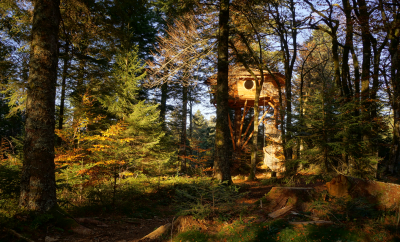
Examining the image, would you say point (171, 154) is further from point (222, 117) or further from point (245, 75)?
point (245, 75)

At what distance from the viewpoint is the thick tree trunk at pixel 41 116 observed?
16.0 ft

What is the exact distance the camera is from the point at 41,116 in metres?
5.05

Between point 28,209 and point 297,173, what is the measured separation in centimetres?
772

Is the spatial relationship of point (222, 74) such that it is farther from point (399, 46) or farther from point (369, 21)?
point (399, 46)

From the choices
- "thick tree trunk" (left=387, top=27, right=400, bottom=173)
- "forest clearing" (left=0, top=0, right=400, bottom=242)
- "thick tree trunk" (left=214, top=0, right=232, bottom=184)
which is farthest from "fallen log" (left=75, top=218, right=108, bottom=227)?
"thick tree trunk" (left=387, top=27, right=400, bottom=173)

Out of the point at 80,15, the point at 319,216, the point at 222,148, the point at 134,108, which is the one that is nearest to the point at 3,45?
the point at 80,15

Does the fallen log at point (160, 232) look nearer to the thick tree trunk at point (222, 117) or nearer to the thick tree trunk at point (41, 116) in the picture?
the thick tree trunk at point (41, 116)

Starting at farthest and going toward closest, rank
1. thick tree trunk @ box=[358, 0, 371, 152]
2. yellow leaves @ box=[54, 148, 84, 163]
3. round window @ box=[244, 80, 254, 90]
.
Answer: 1. round window @ box=[244, 80, 254, 90]
2. thick tree trunk @ box=[358, 0, 371, 152]
3. yellow leaves @ box=[54, 148, 84, 163]

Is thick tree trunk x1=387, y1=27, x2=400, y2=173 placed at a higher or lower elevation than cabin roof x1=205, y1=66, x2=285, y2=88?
lower

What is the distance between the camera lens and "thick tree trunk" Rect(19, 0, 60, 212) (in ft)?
16.0

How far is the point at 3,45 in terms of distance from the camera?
8.95 metres

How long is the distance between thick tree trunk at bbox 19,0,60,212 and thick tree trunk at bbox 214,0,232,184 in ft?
19.0

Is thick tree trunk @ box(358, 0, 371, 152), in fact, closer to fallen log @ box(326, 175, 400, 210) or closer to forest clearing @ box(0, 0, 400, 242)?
forest clearing @ box(0, 0, 400, 242)

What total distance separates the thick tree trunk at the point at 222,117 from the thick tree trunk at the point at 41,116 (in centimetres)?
579
